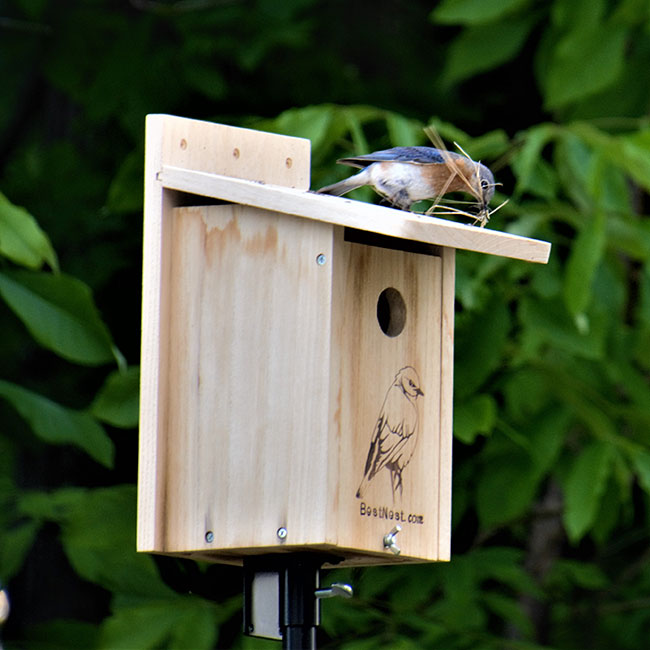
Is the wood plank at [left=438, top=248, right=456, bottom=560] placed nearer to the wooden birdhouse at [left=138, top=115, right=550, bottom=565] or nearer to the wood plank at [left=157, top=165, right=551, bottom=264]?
the wooden birdhouse at [left=138, top=115, right=550, bottom=565]

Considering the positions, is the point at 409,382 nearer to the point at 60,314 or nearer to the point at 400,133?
the point at 60,314

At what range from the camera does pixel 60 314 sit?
3.28 metres

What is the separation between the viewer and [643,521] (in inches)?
224

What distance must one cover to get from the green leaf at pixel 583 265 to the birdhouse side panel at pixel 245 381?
1.20 metres

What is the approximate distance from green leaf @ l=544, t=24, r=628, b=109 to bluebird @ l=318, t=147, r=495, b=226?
163 centimetres

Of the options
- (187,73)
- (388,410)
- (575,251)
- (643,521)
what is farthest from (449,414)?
(643,521)

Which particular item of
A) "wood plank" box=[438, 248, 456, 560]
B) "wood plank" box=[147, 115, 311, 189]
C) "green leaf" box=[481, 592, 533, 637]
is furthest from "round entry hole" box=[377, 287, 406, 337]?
"green leaf" box=[481, 592, 533, 637]

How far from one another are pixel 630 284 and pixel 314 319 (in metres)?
2.63

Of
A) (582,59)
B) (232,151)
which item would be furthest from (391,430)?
(582,59)

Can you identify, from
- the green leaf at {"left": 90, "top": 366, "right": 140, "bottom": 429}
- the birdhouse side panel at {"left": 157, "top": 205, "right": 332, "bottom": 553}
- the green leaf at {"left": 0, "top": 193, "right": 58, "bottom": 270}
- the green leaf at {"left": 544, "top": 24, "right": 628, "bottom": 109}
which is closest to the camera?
the birdhouse side panel at {"left": 157, "top": 205, "right": 332, "bottom": 553}

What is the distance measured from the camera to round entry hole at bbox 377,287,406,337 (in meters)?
2.80

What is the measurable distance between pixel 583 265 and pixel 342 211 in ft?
4.09

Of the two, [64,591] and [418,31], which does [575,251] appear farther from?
[64,591]

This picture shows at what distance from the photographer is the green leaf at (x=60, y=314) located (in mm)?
3225
